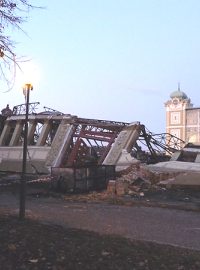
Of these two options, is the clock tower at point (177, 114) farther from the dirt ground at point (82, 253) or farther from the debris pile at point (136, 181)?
the dirt ground at point (82, 253)

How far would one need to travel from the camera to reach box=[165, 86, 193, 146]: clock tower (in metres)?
83.3

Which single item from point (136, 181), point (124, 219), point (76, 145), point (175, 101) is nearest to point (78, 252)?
point (124, 219)

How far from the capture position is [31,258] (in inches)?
306

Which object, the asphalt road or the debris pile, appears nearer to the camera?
the asphalt road

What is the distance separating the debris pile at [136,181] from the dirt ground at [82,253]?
11.1m

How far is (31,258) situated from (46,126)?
25.5m

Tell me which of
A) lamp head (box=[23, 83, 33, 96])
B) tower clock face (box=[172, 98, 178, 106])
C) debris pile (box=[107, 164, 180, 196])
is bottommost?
debris pile (box=[107, 164, 180, 196])

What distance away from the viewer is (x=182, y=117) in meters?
83.9

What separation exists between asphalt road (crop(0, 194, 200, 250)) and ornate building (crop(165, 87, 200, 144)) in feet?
198

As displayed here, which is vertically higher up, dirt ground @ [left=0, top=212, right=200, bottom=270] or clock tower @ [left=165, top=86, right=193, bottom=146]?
clock tower @ [left=165, top=86, right=193, bottom=146]

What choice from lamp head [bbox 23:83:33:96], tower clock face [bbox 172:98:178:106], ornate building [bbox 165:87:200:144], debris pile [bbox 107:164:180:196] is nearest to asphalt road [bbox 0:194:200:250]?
lamp head [bbox 23:83:33:96]

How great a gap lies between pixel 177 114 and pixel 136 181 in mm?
64359

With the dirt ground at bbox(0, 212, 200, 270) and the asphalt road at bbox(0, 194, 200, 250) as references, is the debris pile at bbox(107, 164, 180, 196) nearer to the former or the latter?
the asphalt road at bbox(0, 194, 200, 250)

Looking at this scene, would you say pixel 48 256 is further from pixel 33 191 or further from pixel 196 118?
pixel 196 118
